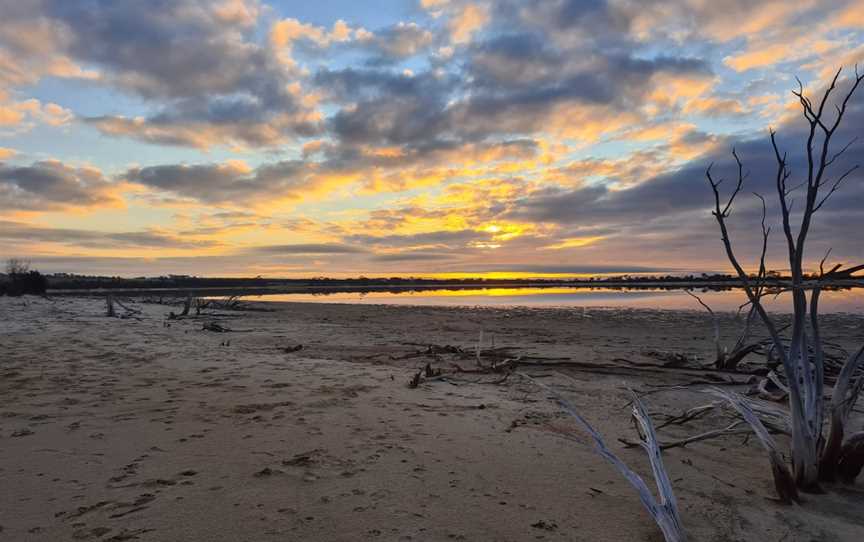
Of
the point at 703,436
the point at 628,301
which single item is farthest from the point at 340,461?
the point at 628,301

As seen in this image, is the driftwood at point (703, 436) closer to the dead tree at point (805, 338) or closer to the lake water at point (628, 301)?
the dead tree at point (805, 338)

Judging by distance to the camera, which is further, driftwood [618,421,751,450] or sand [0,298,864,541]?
driftwood [618,421,751,450]

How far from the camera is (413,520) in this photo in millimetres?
2791

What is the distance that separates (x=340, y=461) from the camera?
3633 millimetres

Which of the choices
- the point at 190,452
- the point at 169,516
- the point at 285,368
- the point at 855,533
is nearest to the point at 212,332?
the point at 285,368

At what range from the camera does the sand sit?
2.75m

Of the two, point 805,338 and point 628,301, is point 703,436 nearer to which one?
point 805,338

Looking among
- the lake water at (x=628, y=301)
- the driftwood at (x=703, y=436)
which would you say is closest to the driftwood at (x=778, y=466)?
the driftwood at (x=703, y=436)

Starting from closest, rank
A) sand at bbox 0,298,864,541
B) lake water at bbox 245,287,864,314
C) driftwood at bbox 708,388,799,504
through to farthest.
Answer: sand at bbox 0,298,864,541 → driftwood at bbox 708,388,799,504 → lake water at bbox 245,287,864,314

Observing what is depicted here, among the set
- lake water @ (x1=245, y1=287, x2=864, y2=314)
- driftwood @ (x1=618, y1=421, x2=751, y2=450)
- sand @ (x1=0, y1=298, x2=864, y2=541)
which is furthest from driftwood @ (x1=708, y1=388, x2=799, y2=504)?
lake water @ (x1=245, y1=287, x2=864, y2=314)

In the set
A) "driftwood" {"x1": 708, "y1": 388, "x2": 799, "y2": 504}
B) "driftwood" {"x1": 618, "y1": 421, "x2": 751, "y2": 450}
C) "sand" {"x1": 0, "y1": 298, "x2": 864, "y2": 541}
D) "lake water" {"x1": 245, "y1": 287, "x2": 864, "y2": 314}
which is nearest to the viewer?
"sand" {"x1": 0, "y1": 298, "x2": 864, "y2": 541}

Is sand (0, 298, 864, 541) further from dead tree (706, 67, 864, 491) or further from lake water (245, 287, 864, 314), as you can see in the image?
lake water (245, 287, 864, 314)

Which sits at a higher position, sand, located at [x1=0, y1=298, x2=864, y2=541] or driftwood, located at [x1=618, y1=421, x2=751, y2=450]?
driftwood, located at [x1=618, y1=421, x2=751, y2=450]

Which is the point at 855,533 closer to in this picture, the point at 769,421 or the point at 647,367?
the point at 769,421
